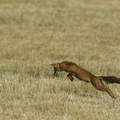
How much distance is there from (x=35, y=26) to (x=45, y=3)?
10.7 meters

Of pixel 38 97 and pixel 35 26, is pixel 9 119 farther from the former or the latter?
pixel 35 26

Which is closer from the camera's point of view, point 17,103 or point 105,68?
point 17,103

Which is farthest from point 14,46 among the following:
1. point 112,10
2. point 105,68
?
point 112,10

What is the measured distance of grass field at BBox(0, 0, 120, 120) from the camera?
318 inches

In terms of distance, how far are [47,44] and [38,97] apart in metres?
9.13

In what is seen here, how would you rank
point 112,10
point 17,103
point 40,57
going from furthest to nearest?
point 112,10 → point 40,57 → point 17,103

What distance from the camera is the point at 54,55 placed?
51.2ft

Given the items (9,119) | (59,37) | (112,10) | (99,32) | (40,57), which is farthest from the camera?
(112,10)

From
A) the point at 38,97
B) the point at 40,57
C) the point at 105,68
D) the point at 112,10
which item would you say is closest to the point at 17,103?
the point at 38,97

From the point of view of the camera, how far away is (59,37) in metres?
20.3

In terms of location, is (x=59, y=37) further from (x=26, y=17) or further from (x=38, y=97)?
(x=38, y=97)

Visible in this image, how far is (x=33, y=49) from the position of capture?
643 inches

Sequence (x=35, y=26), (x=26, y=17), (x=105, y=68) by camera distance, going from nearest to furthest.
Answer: (x=105, y=68) → (x=35, y=26) → (x=26, y=17)

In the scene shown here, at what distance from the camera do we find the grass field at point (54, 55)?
8.07m
